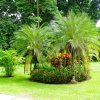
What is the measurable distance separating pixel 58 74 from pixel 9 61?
2.61m

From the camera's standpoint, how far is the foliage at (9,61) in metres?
11.8

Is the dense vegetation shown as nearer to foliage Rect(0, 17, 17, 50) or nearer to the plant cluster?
the plant cluster

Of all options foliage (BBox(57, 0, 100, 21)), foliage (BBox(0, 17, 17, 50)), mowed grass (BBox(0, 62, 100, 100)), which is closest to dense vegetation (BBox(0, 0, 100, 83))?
mowed grass (BBox(0, 62, 100, 100))

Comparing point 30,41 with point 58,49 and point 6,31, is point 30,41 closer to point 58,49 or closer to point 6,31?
point 58,49

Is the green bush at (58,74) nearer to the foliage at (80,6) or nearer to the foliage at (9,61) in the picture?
the foliage at (9,61)

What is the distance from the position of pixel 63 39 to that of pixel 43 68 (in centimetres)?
142

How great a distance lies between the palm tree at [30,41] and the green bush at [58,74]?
2.13 feet

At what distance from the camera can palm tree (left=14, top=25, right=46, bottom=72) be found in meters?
11.0

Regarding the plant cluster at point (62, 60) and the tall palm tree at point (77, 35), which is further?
the plant cluster at point (62, 60)

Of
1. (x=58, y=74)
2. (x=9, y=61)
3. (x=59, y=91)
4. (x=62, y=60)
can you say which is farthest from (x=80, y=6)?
(x=59, y=91)

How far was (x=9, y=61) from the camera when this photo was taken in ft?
38.6

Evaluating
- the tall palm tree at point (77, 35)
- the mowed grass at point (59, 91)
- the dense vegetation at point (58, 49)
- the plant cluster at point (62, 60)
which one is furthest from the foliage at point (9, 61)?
the tall palm tree at point (77, 35)

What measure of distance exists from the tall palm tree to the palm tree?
0.88 m

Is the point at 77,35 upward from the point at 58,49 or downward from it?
upward
